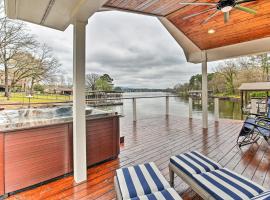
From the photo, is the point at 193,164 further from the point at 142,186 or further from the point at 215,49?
the point at 215,49

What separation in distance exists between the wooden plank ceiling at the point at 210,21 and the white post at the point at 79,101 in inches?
39.6

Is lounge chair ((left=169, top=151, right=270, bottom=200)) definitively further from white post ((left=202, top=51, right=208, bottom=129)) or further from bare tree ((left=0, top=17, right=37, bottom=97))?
white post ((left=202, top=51, right=208, bottom=129))

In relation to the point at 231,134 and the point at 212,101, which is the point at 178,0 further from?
the point at 212,101

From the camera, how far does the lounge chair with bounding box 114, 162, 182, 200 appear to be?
4.62ft

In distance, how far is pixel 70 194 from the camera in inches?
80.8

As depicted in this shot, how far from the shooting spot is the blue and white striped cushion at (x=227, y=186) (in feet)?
4.56

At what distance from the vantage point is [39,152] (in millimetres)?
2211

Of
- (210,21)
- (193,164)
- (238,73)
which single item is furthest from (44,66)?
(238,73)

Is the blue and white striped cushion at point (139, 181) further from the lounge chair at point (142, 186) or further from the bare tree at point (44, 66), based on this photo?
the bare tree at point (44, 66)

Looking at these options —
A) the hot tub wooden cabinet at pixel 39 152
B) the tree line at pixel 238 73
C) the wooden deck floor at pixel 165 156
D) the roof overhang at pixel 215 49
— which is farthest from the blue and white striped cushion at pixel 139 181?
the tree line at pixel 238 73

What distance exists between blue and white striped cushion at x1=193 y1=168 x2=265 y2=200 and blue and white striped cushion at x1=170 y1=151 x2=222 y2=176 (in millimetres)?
82

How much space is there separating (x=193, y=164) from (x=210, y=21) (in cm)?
356

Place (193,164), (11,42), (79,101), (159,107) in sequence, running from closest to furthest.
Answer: (193,164)
(79,101)
(11,42)
(159,107)

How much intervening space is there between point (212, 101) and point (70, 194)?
632cm
